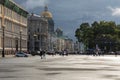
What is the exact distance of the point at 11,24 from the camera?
12800 cm

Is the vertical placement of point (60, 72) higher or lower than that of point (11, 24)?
lower

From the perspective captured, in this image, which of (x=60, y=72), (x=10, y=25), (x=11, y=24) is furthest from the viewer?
(x=11, y=24)

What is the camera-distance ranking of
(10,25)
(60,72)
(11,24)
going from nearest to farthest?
1. (60,72)
2. (10,25)
3. (11,24)

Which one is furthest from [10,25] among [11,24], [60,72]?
[60,72]

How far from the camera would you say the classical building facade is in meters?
115

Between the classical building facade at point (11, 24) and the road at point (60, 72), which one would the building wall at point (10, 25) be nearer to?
the classical building facade at point (11, 24)

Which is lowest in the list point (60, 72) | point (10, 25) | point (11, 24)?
point (60, 72)

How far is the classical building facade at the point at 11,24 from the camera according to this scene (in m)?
115

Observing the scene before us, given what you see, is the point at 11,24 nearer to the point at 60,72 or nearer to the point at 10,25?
the point at 10,25

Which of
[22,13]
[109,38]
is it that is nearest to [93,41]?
[109,38]

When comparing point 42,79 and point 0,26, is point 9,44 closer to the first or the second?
point 0,26

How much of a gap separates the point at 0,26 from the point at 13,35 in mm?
20314

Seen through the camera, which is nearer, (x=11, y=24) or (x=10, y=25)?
A: (x=10, y=25)

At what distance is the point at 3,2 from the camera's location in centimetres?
11619
